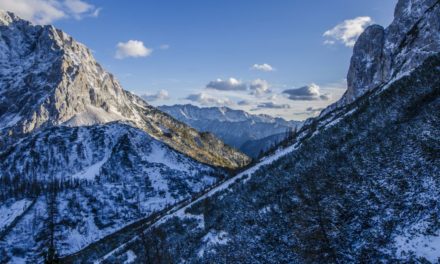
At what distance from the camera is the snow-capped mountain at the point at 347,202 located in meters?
29.5

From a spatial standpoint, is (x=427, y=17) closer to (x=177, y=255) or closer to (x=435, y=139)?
(x=435, y=139)

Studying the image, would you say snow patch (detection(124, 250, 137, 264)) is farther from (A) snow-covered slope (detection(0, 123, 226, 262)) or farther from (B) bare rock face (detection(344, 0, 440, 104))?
(A) snow-covered slope (detection(0, 123, 226, 262))

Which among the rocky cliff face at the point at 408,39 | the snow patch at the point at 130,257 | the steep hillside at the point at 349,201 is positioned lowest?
the snow patch at the point at 130,257

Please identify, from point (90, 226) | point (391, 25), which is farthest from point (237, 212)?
point (391, 25)

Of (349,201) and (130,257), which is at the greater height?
(349,201)

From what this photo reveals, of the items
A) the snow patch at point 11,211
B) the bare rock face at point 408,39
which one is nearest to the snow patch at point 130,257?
the bare rock face at point 408,39

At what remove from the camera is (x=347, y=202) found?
36.7m

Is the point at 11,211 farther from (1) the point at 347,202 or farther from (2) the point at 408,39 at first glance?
(2) the point at 408,39

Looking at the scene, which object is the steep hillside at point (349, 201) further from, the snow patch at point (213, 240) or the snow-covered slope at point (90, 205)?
the snow-covered slope at point (90, 205)

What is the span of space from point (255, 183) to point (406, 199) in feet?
109

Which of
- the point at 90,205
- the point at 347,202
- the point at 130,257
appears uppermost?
the point at 347,202

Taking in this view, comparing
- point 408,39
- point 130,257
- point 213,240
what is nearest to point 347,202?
point 213,240

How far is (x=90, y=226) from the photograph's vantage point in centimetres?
14038

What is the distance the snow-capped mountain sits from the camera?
96.9ft
